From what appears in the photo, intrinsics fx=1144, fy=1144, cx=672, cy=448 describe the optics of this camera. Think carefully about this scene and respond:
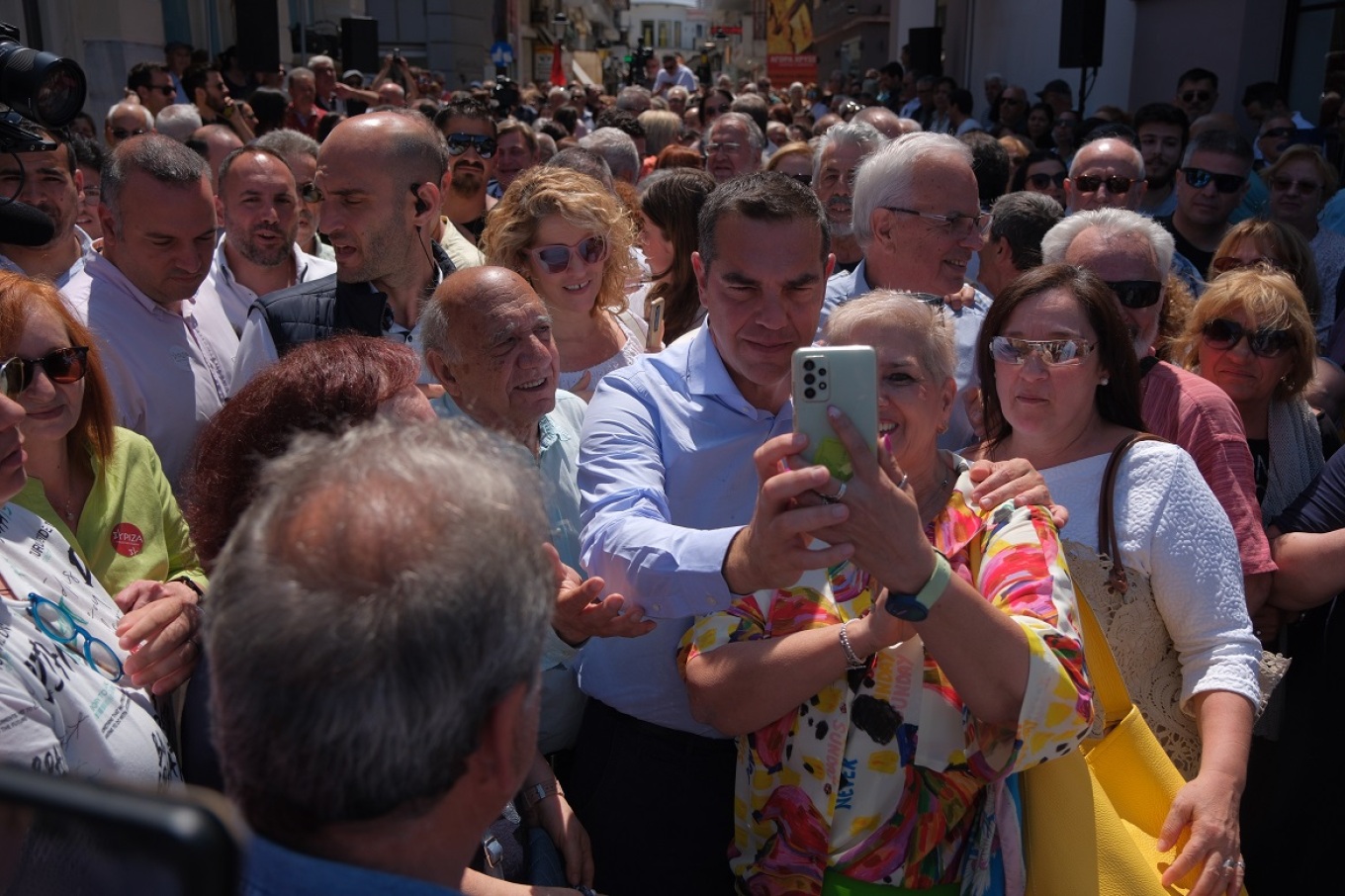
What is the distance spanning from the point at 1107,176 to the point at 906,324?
419cm

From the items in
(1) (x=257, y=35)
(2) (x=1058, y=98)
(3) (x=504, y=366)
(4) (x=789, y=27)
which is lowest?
(3) (x=504, y=366)

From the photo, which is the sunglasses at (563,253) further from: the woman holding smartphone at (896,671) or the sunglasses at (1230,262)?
the sunglasses at (1230,262)

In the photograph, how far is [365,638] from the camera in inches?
44.4

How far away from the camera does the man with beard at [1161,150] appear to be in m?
7.61

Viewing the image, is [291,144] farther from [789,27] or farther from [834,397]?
[789,27]

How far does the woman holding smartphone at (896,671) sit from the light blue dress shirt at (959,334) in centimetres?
53

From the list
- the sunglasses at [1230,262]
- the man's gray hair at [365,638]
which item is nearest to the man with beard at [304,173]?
the sunglasses at [1230,262]

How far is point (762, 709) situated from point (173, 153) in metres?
2.92

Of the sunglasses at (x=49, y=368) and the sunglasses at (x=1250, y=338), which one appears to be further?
the sunglasses at (x=1250, y=338)

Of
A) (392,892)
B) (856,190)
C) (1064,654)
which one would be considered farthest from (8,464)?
(856,190)

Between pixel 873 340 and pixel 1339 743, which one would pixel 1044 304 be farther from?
pixel 1339 743

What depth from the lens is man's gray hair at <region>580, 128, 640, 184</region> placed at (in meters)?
7.26

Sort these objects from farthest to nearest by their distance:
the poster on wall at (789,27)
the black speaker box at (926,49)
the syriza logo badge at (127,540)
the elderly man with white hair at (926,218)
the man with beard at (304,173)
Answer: the poster on wall at (789,27)
the black speaker box at (926,49)
the man with beard at (304,173)
the elderly man with white hair at (926,218)
the syriza logo badge at (127,540)

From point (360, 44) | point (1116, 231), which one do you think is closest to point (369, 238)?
point (1116, 231)
